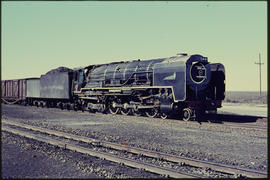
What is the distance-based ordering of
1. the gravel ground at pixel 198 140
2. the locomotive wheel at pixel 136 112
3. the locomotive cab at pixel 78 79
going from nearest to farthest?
1. the gravel ground at pixel 198 140
2. the locomotive wheel at pixel 136 112
3. the locomotive cab at pixel 78 79

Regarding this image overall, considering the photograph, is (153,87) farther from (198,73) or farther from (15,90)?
(15,90)

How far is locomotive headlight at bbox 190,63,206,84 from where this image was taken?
13.9 m

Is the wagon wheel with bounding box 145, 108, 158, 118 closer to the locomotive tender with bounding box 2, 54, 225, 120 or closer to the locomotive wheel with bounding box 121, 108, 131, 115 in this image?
the locomotive tender with bounding box 2, 54, 225, 120

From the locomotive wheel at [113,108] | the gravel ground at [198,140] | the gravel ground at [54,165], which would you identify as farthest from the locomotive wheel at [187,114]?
the gravel ground at [54,165]

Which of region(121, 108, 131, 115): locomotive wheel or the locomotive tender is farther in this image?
region(121, 108, 131, 115): locomotive wheel

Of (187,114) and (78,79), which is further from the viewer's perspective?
(78,79)

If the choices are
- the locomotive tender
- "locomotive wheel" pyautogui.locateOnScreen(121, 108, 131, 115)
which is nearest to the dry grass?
the locomotive tender

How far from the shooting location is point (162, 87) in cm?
1459

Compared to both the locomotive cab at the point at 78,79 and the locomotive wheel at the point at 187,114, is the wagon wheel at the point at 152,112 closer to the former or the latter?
the locomotive wheel at the point at 187,114

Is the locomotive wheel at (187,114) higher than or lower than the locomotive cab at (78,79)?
lower

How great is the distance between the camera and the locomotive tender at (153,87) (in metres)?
13.9

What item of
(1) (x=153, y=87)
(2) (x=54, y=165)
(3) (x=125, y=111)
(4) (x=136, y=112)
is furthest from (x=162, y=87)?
(2) (x=54, y=165)

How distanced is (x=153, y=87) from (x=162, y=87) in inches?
24.1

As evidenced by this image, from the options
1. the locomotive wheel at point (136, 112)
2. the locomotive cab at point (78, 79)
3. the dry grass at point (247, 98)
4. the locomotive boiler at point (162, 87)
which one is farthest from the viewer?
the dry grass at point (247, 98)
